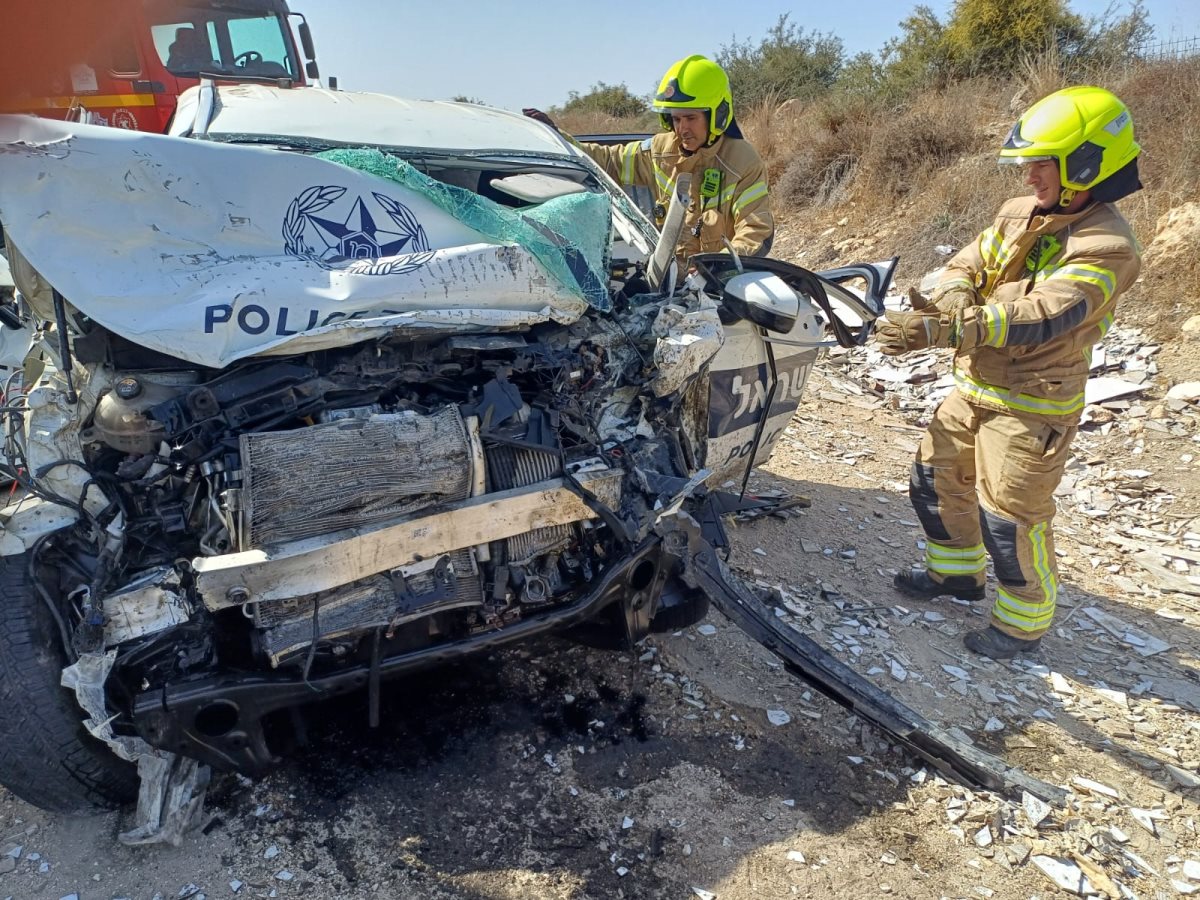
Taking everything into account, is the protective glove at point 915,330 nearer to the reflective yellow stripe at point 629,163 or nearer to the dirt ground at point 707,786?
the dirt ground at point 707,786

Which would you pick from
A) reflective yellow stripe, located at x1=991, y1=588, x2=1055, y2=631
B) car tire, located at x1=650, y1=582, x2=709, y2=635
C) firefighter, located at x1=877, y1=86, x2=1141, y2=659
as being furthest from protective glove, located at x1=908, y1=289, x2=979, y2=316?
→ car tire, located at x1=650, y1=582, x2=709, y2=635

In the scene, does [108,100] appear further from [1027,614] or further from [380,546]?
[1027,614]

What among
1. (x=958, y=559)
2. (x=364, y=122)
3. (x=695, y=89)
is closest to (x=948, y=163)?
(x=695, y=89)

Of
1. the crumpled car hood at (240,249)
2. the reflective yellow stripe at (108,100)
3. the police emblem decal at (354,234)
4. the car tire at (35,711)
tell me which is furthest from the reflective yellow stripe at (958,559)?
the reflective yellow stripe at (108,100)

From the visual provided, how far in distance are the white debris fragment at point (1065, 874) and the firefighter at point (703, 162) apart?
9.22 feet

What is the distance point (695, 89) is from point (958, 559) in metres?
2.60

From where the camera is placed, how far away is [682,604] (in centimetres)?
263

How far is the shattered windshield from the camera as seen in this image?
6309mm

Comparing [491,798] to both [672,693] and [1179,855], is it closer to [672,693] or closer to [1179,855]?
[672,693]

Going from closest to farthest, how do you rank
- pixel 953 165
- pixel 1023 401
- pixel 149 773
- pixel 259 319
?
pixel 259 319, pixel 149 773, pixel 1023 401, pixel 953 165

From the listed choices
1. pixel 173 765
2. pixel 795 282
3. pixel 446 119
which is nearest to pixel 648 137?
pixel 446 119

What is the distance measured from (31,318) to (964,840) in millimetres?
3067

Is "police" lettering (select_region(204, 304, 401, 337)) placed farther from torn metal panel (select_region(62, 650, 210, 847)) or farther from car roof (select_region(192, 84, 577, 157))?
car roof (select_region(192, 84, 577, 157))

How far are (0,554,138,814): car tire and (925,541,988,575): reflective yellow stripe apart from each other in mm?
3187
